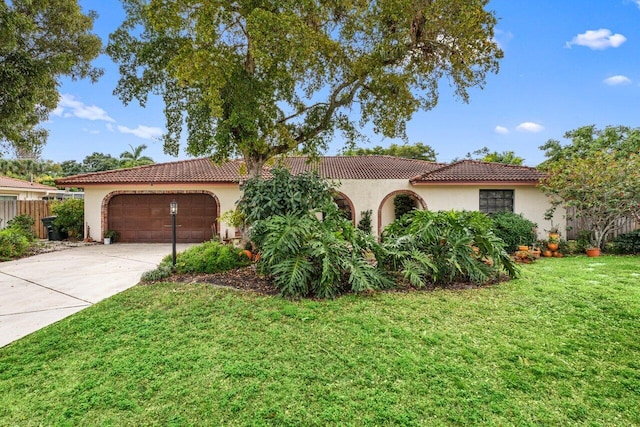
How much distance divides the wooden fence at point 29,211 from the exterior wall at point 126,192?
3.32 m

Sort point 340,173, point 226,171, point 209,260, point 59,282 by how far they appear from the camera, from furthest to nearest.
Result: 1. point 340,173
2. point 226,171
3. point 209,260
4. point 59,282

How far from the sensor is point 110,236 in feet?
45.9

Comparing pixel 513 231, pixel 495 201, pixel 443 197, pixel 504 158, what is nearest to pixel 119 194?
pixel 443 197

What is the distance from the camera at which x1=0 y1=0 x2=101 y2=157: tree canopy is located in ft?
19.8

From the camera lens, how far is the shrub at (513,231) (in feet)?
37.6

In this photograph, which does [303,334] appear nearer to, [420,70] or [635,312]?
[635,312]

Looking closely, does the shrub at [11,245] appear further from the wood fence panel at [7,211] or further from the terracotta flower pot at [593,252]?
the terracotta flower pot at [593,252]

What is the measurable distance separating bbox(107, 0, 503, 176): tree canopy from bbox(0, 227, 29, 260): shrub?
6.06 metres

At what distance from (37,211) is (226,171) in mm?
9666

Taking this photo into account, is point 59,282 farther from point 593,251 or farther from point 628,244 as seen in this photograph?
point 628,244

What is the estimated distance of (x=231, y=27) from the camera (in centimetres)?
874

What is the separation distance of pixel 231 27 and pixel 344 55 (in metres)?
3.28

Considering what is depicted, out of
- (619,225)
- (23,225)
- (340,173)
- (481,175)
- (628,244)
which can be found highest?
(340,173)

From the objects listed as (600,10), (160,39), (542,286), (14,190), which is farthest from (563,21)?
(14,190)
